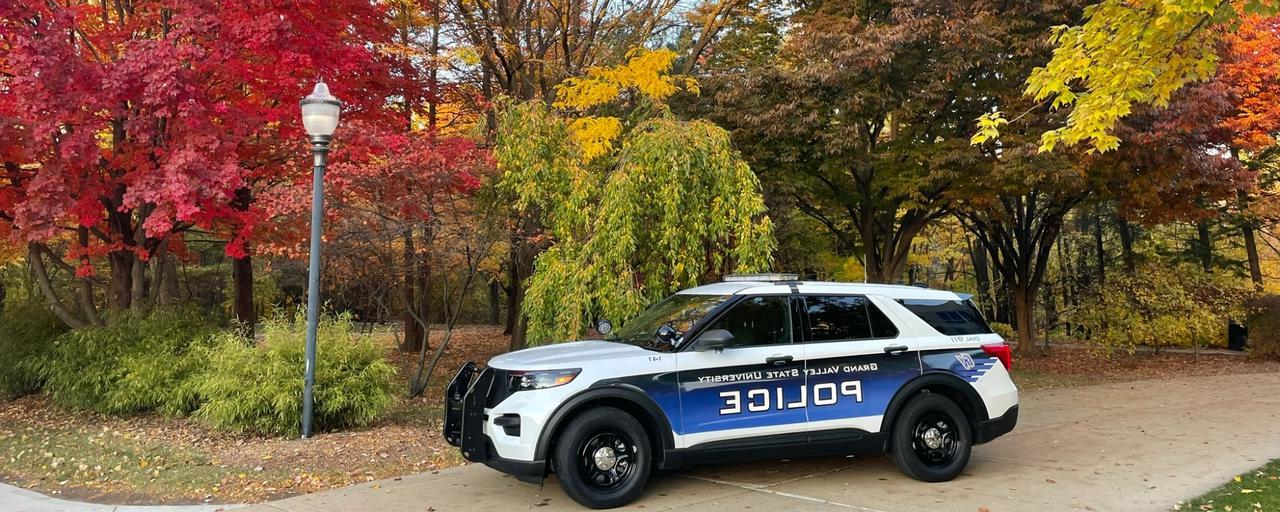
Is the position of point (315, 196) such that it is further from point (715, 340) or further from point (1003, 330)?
point (1003, 330)

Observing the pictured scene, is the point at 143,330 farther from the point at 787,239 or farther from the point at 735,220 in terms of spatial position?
the point at 787,239

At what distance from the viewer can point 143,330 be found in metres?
11.2

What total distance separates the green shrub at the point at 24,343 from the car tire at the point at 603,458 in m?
9.68

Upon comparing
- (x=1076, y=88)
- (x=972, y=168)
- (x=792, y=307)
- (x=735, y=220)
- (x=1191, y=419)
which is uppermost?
(x=1076, y=88)

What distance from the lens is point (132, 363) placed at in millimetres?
10531

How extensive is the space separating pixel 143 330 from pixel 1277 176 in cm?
2685

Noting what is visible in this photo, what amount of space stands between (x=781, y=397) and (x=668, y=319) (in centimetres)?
113

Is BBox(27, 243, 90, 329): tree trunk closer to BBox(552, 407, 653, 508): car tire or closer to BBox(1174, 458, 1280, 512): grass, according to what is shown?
BBox(552, 407, 653, 508): car tire

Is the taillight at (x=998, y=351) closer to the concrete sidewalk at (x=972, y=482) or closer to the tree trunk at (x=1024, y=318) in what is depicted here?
the concrete sidewalk at (x=972, y=482)

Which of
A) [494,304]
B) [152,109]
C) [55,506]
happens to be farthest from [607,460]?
[494,304]

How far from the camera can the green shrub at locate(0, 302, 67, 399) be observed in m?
12.0

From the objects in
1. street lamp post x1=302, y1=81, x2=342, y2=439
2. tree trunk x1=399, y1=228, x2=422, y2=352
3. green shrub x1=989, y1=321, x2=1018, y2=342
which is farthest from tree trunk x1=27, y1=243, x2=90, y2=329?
green shrub x1=989, y1=321, x2=1018, y2=342

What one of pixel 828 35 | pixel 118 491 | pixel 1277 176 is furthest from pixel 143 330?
pixel 1277 176

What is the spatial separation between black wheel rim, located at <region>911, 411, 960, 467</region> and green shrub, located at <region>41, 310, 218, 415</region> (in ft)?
26.7
